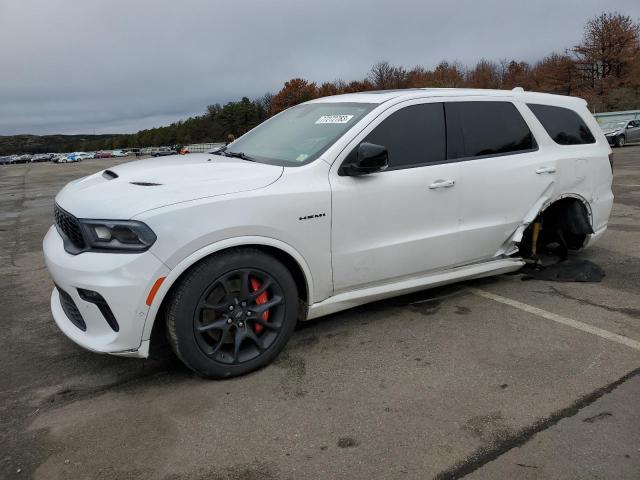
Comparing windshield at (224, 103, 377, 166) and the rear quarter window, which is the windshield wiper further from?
the rear quarter window

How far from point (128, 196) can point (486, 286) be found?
10.8ft

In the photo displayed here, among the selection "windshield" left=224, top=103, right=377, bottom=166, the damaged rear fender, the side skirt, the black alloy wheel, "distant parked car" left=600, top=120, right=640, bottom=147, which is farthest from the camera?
"distant parked car" left=600, top=120, right=640, bottom=147

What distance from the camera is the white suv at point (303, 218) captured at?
284cm

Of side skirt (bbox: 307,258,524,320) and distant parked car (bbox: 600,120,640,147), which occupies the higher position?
distant parked car (bbox: 600,120,640,147)

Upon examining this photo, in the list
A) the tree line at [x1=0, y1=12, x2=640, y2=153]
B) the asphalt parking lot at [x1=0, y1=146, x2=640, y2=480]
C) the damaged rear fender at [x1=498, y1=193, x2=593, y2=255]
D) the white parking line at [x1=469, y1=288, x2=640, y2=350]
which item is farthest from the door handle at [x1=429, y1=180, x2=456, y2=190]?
the tree line at [x1=0, y1=12, x2=640, y2=153]

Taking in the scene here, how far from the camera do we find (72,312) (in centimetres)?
313

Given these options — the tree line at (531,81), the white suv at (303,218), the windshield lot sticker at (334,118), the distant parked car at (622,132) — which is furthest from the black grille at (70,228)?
the tree line at (531,81)

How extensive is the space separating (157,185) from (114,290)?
2.26ft

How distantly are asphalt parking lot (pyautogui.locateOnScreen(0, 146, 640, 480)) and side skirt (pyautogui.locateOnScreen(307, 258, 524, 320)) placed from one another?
0.87 ft

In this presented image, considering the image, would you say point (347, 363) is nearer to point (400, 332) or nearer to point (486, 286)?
point (400, 332)

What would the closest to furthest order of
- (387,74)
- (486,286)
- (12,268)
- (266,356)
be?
1. (266,356)
2. (486,286)
3. (12,268)
4. (387,74)

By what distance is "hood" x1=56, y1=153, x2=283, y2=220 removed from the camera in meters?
2.88

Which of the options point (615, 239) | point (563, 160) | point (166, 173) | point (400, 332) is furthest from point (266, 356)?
point (615, 239)

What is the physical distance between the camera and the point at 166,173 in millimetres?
3307
